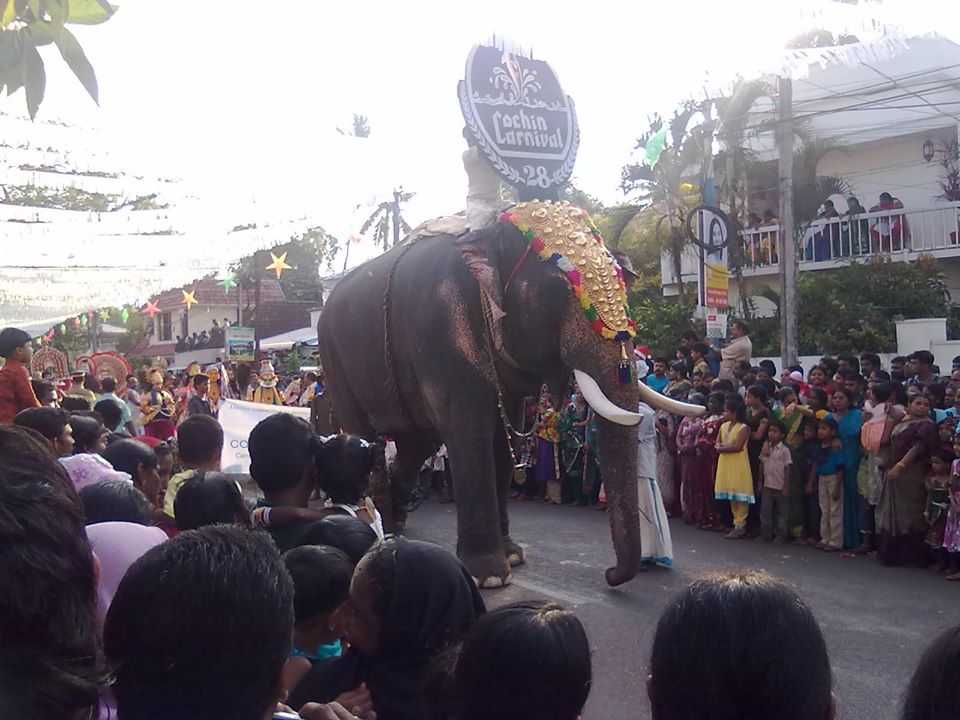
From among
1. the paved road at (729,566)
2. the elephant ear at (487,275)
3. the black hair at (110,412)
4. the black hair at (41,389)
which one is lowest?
the paved road at (729,566)

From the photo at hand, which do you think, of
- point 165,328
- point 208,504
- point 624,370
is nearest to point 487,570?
point 624,370

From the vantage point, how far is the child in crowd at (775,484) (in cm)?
845

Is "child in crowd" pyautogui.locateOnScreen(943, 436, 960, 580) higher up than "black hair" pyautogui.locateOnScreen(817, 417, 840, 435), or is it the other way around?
"black hair" pyautogui.locateOnScreen(817, 417, 840, 435)

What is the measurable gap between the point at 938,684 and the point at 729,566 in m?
4.74

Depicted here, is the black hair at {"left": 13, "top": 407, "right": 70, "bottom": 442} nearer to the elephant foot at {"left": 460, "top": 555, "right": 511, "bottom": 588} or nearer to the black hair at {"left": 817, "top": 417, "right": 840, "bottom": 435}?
the elephant foot at {"left": 460, "top": 555, "right": 511, "bottom": 588}

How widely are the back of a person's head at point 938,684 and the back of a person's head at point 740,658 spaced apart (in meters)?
0.23

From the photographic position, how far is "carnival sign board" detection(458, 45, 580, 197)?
6.88 meters

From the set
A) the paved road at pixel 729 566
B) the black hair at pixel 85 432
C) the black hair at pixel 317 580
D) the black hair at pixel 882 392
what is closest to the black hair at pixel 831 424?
the black hair at pixel 882 392

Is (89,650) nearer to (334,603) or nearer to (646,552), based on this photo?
(334,603)

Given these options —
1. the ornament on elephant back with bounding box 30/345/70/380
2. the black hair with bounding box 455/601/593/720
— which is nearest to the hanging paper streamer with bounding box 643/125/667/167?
the ornament on elephant back with bounding box 30/345/70/380

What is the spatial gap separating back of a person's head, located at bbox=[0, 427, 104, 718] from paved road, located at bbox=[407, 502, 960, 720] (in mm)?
3139

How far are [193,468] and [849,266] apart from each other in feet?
56.2

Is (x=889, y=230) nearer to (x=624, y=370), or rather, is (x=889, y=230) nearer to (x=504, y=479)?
(x=504, y=479)

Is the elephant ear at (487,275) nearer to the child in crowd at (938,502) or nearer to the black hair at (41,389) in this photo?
the child in crowd at (938,502)
